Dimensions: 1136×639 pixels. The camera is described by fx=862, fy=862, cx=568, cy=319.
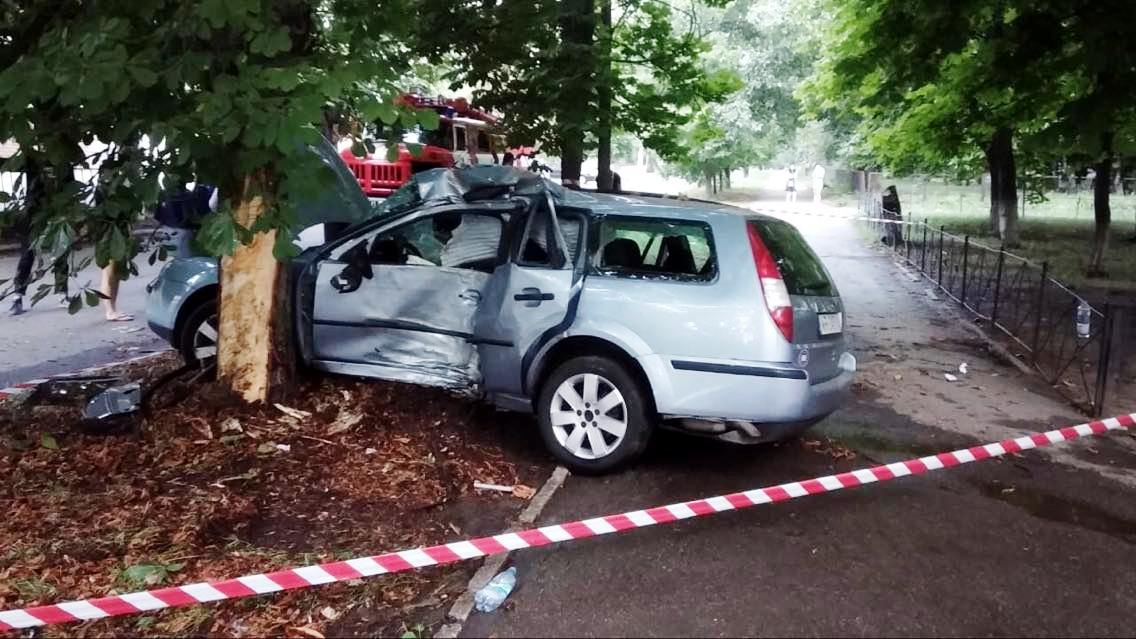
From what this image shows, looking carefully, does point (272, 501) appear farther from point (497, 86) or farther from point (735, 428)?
point (497, 86)

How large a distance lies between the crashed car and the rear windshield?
0.05 ft

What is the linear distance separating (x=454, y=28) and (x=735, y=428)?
6414 mm

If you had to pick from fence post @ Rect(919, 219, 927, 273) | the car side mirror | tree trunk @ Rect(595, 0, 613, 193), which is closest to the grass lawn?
fence post @ Rect(919, 219, 927, 273)

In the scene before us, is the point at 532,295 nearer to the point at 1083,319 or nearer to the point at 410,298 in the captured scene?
the point at 410,298

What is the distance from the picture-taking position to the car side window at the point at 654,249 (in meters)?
5.07

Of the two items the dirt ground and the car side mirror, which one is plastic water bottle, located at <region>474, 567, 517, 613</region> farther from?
the car side mirror

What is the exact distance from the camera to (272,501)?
457 cm

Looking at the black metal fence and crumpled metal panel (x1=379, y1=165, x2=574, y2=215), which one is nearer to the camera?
crumpled metal panel (x1=379, y1=165, x2=574, y2=215)

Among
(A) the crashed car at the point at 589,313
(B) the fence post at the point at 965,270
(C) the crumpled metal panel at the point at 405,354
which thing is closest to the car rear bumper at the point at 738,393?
(A) the crashed car at the point at 589,313

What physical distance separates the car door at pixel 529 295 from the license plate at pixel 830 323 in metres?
1.45

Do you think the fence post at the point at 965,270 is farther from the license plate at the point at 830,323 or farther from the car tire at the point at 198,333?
the car tire at the point at 198,333

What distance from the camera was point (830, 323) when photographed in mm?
5156

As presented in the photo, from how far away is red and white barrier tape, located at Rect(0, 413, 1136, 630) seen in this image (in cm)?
305

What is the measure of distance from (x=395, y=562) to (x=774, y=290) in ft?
8.37
